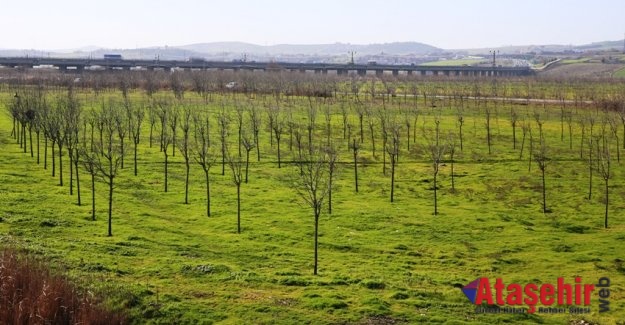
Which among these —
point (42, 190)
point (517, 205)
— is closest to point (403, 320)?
point (517, 205)

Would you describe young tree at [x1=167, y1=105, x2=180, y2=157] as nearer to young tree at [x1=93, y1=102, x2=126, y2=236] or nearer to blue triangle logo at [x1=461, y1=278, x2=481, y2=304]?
young tree at [x1=93, y1=102, x2=126, y2=236]

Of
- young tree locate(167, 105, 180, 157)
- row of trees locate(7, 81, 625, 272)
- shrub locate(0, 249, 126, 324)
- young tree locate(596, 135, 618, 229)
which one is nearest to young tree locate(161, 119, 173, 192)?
row of trees locate(7, 81, 625, 272)

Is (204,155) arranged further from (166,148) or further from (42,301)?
(42,301)

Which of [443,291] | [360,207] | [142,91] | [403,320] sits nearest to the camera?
[403,320]

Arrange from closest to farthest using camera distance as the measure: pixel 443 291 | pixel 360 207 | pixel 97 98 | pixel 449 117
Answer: pixel 443 291 < pixel 360 207 < pixel 449 117 < pixel 97 98

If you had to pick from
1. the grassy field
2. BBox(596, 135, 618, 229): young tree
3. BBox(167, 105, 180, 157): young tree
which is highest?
BBox(167, 105, 180, 157): young tree

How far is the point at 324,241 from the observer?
32.3 m

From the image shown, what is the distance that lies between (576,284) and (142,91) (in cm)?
10608

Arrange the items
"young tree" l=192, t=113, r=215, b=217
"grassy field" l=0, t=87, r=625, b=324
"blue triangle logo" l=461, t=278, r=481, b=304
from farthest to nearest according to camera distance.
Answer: "young tree" l=192, t=113, r=215, b=217, "blue triangle logo" l=461, t=278, r=481, b=304, "grassy field" l=0, t=87, r=625, b=324

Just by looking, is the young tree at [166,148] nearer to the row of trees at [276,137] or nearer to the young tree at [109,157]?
the row of trees at [276,137]

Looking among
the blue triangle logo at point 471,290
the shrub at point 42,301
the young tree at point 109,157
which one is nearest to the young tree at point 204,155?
the young tree at point 109,157

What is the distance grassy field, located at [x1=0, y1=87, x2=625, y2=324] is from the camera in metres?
22.9

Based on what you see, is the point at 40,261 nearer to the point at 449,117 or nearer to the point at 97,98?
the point at 449,117

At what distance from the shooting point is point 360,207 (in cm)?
3997
